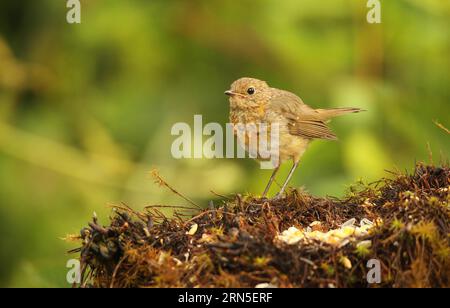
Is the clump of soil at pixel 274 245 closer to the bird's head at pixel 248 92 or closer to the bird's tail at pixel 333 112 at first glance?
the bird's head at pixel 248 92

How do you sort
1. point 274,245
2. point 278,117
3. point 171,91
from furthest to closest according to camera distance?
point 171,91 → point 278,117 → point 274,245

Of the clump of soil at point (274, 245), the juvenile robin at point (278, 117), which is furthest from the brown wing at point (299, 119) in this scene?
the clump of soil at point (274, 245)

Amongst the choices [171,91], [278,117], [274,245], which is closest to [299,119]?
[278,117]

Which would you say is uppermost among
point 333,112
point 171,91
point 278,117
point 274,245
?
point 171,91

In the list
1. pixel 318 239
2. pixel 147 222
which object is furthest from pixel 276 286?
pixel 147 222

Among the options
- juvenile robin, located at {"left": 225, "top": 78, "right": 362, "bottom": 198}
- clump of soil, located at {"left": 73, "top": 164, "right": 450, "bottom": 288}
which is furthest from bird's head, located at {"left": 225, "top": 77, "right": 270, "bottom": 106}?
clump of soil, located at {"left": 73, "top": 164, "right": 450, "bottom": 288}

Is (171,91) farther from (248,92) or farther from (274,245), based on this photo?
(274,245)

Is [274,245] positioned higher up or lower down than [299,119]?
lower down
